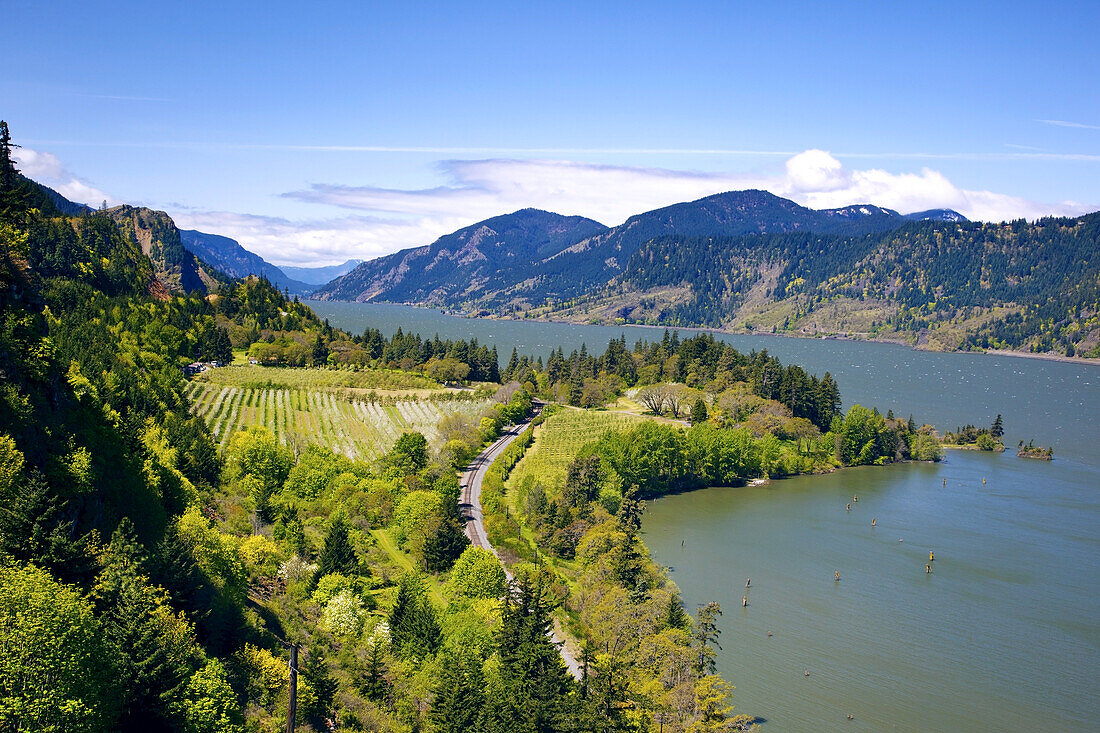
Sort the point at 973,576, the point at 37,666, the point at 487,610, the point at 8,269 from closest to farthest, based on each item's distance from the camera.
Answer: the point at 37,666
the point at 8,269
the point at 487,610
the point at 973,576

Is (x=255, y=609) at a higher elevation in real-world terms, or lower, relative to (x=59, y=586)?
lower

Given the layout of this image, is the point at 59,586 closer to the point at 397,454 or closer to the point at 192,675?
the point at 192,675

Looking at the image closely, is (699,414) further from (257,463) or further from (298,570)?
(298,570)

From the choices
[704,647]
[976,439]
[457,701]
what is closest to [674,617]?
[704,647]

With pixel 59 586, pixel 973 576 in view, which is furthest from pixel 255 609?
pixel 973 576

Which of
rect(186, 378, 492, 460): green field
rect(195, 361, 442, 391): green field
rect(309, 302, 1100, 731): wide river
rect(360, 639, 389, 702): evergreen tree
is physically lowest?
rect(309, 302, 1100, 731): wide river

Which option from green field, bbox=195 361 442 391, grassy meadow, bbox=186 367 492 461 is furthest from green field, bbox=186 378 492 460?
green field, bbox=195 361 442 391

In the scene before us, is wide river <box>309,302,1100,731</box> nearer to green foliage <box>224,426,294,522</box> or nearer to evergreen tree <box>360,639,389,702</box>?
evergreen tree <box>360,639,389,702</box>
